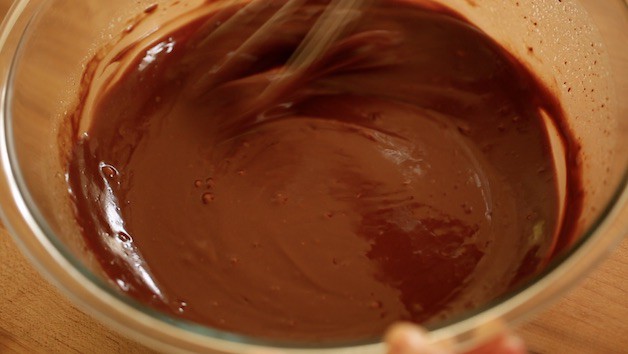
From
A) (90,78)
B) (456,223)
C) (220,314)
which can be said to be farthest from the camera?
(90,78)

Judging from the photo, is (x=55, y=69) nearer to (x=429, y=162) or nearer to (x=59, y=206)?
(x=59, y=206)

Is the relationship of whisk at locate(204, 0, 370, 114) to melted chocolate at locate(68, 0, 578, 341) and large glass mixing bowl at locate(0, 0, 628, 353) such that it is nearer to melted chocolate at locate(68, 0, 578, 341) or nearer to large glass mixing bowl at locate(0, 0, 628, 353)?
melted chocolate at locate(68, 0, 578, 341)

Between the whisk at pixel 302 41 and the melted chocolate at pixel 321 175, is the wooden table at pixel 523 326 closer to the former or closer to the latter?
the melted chocolate at pixel 321 175

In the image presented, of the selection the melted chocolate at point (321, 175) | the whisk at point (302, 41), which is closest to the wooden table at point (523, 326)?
the melted chocolate at point (321, 175)

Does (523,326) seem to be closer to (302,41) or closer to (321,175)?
(321,175)

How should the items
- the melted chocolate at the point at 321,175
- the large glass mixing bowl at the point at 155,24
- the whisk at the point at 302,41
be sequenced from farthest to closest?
the whisk at the point at 302,41 < the melted chocolate at the point at 321,175 < the large glass mixing bowl at the point at 155,24

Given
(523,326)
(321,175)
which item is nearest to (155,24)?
(321,175)

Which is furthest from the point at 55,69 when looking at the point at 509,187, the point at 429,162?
the point at 509,187
